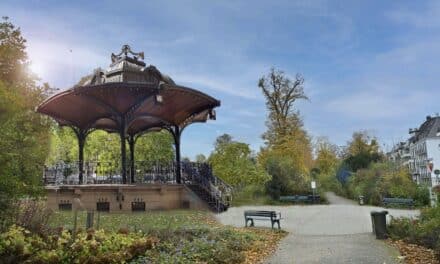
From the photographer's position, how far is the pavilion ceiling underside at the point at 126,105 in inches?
714

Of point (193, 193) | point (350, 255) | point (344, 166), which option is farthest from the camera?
point (344, 166)

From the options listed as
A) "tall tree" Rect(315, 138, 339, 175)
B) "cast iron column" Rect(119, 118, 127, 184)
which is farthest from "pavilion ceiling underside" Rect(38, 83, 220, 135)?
"tall tree" Rect(315, 138, 339, 175)

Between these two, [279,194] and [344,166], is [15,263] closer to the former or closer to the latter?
[279,194]

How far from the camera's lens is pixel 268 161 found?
30109 mm

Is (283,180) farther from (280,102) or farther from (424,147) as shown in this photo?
(424,147)

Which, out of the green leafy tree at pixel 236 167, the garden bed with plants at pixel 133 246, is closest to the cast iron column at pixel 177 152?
the green leafy tree at pixel 236 167

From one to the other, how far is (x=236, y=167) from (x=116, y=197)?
41.9ft

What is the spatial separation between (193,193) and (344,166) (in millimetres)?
23562

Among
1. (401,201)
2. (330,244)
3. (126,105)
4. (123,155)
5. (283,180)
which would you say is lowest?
(330,244)

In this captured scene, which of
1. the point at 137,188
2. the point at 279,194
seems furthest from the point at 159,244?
the point at 279,194

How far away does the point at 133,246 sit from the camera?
332 inches

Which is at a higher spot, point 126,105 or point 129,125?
point 126,105

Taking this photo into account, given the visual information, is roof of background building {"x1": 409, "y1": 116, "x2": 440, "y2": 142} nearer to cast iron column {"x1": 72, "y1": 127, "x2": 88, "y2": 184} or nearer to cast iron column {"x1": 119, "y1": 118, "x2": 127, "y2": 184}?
cast iron column {"x1": 72, "y1": 127, "x2": 88, "y2": 184}

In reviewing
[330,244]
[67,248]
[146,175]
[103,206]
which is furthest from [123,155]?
[67,248]
